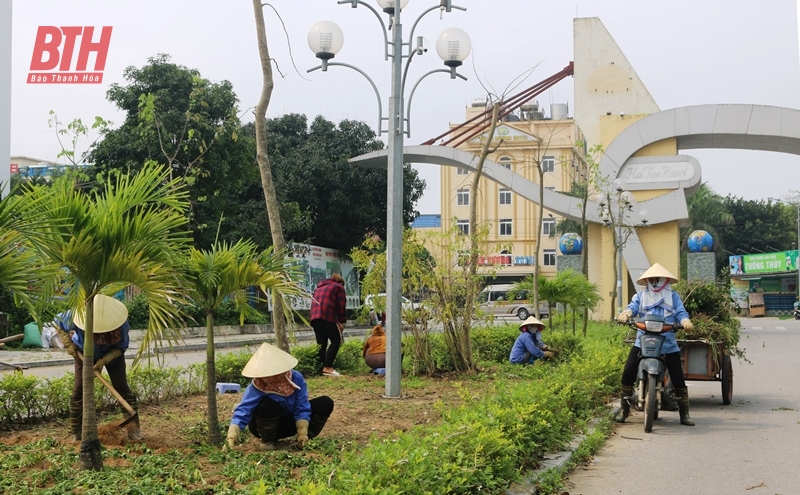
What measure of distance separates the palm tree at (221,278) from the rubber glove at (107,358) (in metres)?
0.82

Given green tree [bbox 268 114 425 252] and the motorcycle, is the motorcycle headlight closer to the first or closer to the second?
the motorcycle

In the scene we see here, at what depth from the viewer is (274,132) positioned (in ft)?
126

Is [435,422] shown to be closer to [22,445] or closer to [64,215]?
[22,445]

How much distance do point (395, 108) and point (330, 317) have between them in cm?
372

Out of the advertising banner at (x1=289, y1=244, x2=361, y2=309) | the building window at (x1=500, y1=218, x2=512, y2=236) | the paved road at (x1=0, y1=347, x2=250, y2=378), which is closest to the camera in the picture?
the paved road at (x1=0, y1=347, x2=250, y2=378)

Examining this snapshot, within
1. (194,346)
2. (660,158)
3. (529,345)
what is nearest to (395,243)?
(529,345)

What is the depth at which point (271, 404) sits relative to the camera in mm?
6996

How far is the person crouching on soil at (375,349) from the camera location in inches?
541

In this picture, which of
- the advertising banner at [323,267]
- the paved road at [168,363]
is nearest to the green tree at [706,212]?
the advertising banner at [323,267]

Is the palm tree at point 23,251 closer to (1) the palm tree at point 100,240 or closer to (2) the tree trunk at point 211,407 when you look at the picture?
(1) the palm tree at point 100,240

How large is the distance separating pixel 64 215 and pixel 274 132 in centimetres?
3301

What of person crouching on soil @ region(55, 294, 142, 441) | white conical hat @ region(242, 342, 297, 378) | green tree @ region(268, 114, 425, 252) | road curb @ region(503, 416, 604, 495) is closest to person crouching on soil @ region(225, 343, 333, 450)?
white conical hat @ region(242, 342, 297, 378)

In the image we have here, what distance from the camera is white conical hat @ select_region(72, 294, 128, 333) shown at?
7.45m

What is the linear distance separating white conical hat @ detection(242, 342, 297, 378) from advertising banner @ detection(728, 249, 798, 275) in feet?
195
